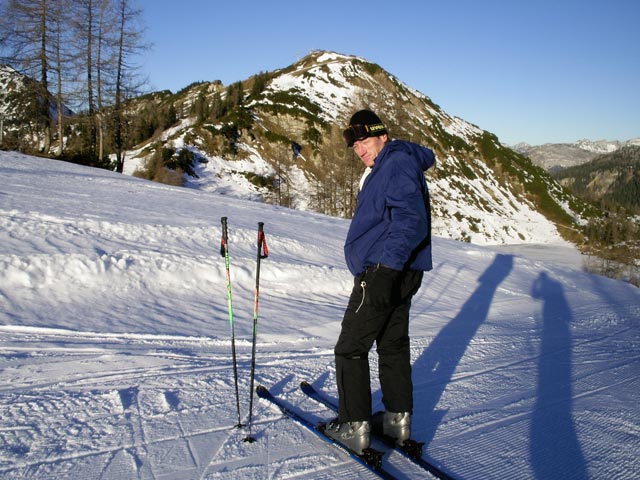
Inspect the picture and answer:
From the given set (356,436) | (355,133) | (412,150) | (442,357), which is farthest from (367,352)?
(442,357)

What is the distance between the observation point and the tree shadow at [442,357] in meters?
3.94

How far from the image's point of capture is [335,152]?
4353cm

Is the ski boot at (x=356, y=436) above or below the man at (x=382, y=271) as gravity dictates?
below

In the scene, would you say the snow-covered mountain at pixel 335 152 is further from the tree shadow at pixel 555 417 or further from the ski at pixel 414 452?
the ski at pixel 414 452

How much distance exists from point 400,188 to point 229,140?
5036 cm

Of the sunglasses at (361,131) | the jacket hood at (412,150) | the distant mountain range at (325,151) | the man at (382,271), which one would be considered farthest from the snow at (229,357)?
the distant mountain range at (325,151)

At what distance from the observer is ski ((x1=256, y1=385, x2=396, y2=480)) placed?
2.86 meters

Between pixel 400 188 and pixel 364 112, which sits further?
pixel 364 112

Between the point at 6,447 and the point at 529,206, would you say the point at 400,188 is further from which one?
the point at 529,206

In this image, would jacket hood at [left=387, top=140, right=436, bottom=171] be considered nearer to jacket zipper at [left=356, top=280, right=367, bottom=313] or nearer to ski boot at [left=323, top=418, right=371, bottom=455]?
jacket zipper at [left=356, top=280, right=367, bottom=313]

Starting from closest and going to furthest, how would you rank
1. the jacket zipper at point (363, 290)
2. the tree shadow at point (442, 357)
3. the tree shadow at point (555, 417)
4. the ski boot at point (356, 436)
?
the jacket zipper at point (363, 290)
the ski boot at point (356, 436)
the tree shadow at point (555, 417)
the tree shadow at point (442, 357)

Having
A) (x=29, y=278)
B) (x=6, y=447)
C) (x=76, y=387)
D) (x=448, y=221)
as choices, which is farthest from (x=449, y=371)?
(x=448, y=221)

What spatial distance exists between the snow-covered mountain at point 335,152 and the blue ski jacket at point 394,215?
25.2 meters

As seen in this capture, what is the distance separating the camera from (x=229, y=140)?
51.0 meters
